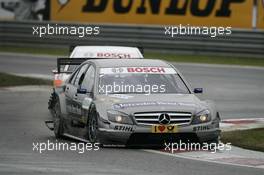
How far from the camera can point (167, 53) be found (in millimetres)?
37125

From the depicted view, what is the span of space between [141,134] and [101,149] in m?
0.59

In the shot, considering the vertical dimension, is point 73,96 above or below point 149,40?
above

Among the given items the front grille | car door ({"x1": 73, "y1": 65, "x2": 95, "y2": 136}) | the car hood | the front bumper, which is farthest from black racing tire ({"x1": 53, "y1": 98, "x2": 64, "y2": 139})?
the front grille

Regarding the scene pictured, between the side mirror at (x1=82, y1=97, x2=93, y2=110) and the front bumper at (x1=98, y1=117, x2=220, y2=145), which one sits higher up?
the side mirror at (x1=82, y1=97, x2=93, y2=110)

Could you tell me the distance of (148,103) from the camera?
14164mm

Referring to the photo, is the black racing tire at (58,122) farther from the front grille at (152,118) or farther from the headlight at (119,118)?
the front grille at (152,118)

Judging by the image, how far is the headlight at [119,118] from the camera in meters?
13.9

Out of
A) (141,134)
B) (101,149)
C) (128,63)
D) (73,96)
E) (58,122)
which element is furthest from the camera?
(58,122)

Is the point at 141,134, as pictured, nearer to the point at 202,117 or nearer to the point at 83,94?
the point at 202,117

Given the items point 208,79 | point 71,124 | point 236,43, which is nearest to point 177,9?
point 236,43

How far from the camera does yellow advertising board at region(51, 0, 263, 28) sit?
38.4 meters

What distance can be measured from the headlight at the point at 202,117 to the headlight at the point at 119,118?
90 centimetres

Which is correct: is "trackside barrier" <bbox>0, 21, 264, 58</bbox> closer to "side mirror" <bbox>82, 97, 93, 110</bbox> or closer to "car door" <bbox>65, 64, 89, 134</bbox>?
"car door" <bbox>65, 64, 89, 134</bbox>

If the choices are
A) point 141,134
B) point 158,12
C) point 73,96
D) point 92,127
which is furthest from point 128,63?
point 158,12
